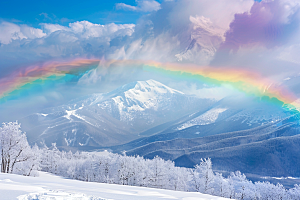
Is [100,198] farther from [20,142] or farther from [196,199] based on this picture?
[20,142]

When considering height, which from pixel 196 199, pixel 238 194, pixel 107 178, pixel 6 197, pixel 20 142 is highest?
pixel 20 142

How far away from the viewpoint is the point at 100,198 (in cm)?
1964

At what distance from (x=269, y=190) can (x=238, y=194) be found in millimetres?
18618

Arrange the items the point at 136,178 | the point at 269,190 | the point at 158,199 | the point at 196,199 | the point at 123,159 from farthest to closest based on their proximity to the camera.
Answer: the point at 269,190
the point at 123,159
the point at 136,178
the point at 196,199
the point at 158,199

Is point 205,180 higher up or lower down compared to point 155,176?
higher up

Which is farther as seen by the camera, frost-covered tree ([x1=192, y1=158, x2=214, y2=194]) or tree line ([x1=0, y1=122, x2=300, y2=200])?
tree line ([x1=0, y1=122, x2=300, y2=200])

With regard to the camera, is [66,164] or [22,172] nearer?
[22,172]

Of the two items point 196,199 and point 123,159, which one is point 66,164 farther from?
point 196,199

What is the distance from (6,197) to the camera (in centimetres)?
1703

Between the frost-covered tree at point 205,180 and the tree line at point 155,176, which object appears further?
the tree line at point 155,176

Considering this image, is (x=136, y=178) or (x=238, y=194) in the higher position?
(x=136, y=178)

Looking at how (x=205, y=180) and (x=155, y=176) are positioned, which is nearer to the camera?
(x=205, y=180)

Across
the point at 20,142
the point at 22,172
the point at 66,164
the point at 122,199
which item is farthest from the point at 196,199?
the point at 66,164

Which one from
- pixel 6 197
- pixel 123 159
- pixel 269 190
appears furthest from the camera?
pixel 269 190
